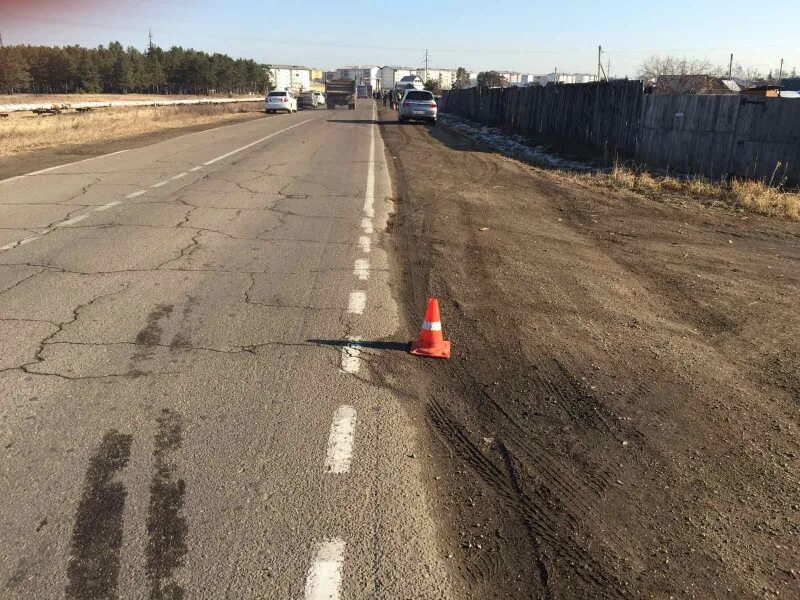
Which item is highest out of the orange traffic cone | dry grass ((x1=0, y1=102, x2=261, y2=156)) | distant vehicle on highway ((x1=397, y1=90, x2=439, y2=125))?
distant vehicle on highway ((x1=397, y1=90, x2=439, y2=125))

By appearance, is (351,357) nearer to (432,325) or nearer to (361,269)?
(432,325)

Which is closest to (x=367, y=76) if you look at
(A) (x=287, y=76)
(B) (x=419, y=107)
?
(A) (x=287, y=76)

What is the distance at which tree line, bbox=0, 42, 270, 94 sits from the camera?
113m

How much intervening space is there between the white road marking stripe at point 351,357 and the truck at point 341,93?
6128cm

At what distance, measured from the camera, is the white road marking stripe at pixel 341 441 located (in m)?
3.52

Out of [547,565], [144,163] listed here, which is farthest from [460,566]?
[144,163]

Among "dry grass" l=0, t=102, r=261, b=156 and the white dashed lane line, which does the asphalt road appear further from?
"dry grass" l=0, t=102, r=261, b=156

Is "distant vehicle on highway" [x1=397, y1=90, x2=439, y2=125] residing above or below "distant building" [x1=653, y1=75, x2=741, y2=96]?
below

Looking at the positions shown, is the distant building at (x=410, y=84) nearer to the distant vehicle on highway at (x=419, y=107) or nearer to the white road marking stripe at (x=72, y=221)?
the distant vehicle on highway at (x=419, y=107)

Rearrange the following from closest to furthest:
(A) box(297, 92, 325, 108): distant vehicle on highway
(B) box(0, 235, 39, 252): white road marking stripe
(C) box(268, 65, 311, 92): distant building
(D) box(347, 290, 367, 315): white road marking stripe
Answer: (D) box(347, 290, 367, 315): white road marking stripe, (B) box(0, 235, 39, 252): white road marking stripe, (A) box(297, 92, 325, 108): distant vehicle on highway, (C) box(268, 65, 311, 92): distant building

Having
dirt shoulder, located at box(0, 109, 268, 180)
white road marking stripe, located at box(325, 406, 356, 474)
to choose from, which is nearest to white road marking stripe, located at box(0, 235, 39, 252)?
white road marking stripe, located at box(325, 406, 356, 474)

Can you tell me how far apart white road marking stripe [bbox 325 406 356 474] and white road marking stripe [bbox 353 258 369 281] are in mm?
2963

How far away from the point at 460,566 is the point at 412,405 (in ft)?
4.91

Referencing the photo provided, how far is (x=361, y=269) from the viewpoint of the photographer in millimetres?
7266
